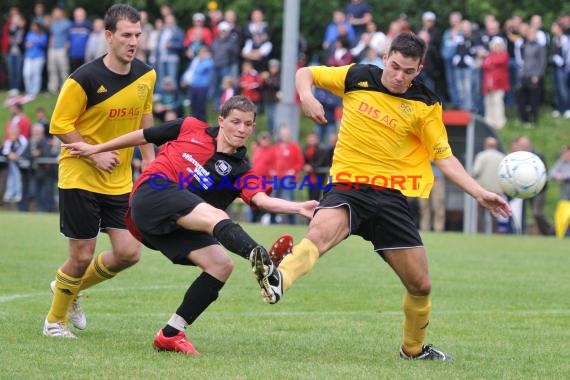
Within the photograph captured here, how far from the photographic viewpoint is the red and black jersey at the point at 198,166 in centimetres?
733

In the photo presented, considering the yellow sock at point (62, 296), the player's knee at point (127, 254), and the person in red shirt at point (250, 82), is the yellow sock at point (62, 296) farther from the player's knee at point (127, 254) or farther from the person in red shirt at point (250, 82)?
the person in red shirt at point (250, 82)

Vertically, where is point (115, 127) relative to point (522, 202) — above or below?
above

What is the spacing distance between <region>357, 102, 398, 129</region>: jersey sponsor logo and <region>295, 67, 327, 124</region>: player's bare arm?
0.39 m

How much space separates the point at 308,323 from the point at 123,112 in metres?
2.37

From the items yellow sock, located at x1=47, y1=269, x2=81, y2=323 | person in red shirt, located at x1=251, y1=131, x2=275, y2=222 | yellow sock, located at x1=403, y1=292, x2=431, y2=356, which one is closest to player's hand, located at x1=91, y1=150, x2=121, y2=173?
yellow sock, located at x1=47, y1=269, x2=81, y2=323

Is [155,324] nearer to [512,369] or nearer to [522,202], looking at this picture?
[512,369]

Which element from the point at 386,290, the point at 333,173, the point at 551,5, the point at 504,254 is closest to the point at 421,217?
the point at 504,254

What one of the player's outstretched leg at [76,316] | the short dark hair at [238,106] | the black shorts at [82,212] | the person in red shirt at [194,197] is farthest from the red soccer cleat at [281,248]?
the player's outstretched leg at [76,316]

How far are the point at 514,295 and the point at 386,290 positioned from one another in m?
1.30

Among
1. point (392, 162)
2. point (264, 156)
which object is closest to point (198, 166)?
point (392, 162)

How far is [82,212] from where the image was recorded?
26.2ft

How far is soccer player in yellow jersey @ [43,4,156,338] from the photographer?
7.92 metres

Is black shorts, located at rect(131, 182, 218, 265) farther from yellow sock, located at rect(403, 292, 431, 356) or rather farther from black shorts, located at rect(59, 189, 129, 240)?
yellow sock, located at rect(403, 292, 431, 356)

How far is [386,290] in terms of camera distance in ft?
37.8
